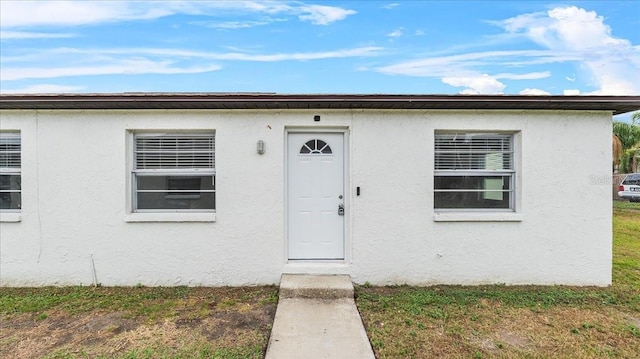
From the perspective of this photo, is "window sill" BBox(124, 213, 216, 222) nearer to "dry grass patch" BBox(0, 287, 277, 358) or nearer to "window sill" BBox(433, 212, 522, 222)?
"dry grass patch" BBox(0, 287, 277, 358)

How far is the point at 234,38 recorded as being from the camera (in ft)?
39.8

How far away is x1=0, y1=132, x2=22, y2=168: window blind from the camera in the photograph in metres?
5.21

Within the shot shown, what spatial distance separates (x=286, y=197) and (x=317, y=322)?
2.06 meters

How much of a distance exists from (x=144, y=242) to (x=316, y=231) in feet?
9.10

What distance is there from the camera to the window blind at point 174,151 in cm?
525

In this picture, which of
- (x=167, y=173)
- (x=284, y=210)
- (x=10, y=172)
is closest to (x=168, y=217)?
(x=167, y=173)

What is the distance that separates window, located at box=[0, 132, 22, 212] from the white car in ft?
79.8

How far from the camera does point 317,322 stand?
3873 millimetres

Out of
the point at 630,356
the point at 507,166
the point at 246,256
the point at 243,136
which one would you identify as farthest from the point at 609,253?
the point at 243,136

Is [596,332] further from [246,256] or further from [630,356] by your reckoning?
[246,256]

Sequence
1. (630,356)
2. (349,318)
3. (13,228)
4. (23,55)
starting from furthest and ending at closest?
(23,55) < (13,228) < (349,318) < (630,356)

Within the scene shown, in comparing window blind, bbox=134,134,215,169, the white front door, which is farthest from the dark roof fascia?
the white front door

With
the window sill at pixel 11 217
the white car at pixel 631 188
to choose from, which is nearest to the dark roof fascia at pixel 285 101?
the window sill at pixel 11 217

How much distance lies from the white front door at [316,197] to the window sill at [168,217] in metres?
1.33
